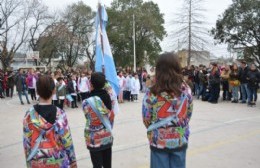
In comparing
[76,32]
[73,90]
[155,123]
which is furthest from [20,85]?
[76,32]

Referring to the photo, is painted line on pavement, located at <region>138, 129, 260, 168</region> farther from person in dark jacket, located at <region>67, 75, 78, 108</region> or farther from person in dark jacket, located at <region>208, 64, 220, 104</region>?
person in dark jacket, located at <region>67, 75, 78, 108</region>

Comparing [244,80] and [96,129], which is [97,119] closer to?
[96,129]

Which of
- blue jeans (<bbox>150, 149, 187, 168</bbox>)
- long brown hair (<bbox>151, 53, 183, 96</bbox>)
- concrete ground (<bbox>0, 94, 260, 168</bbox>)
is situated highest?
long brown hair (<bbox>151, 53, 183, 96</bbox>)

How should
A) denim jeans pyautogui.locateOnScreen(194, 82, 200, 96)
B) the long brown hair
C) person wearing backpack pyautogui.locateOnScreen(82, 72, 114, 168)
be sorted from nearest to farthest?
the long brown hair < person wearing backpack pyautogui.locateOnScreen(82, 72, 114, 168) < denim jeans pyautogui.locateOnScreen(194, 82, 200, 96)

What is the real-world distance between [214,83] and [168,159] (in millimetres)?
13746

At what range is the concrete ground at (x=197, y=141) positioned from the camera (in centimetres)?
691

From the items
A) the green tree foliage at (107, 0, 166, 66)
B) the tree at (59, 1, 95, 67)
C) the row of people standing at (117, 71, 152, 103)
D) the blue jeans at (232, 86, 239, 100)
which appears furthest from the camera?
the green tree foliage at (107, 0, 166, 66)

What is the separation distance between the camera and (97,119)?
16.6 ft

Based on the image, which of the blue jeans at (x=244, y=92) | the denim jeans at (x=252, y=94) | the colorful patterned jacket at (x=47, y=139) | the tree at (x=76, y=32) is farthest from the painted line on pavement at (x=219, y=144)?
the tree at (x=76, y=32)

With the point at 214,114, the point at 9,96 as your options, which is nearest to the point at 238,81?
the point at 214,114

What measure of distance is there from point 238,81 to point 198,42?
588 inches

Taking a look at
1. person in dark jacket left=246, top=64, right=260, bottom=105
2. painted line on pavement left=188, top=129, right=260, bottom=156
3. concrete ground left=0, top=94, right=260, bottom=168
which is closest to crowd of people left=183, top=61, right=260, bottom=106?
person in dark jacket left=246, top=64, right=260, bottom=105

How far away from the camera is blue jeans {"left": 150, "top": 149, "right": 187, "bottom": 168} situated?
379cm

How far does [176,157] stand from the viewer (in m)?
3.81
